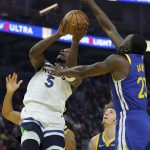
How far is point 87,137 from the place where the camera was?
16.2m

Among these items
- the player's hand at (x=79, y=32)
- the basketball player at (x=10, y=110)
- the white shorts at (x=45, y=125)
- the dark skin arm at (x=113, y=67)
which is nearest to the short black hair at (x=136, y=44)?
the dark skin arm at (x=113, y=67)

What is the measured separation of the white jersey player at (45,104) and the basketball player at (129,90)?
28.1 inches

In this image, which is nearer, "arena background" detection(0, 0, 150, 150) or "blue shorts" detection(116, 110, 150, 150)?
"blue shorts" detection(116, 110, 150, 150)

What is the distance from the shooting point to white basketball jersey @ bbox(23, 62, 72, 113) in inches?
204

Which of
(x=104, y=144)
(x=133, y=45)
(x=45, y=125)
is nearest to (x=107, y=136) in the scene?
(x=104, y=144)

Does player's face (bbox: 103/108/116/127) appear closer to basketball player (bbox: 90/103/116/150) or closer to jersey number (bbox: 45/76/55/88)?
basketball player (bbox: 90/103/116/150)

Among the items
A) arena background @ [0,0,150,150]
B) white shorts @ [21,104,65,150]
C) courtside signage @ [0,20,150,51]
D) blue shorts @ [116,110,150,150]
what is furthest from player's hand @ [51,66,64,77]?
courtside signage @ [0,20,150,51]

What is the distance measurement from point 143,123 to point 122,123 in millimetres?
192

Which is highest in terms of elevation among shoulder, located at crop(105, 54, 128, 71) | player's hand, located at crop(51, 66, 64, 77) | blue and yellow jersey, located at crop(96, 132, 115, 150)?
shoulder, located at crop(105, 54, 128, 71)

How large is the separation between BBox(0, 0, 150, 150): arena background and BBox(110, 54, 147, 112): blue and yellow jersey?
373 inches

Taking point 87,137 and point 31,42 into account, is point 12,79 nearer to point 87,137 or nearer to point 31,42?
point 87,137

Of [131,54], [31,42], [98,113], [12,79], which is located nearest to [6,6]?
[31,42]

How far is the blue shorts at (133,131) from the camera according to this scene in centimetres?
439

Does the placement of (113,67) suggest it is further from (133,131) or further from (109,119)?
(109,119)
